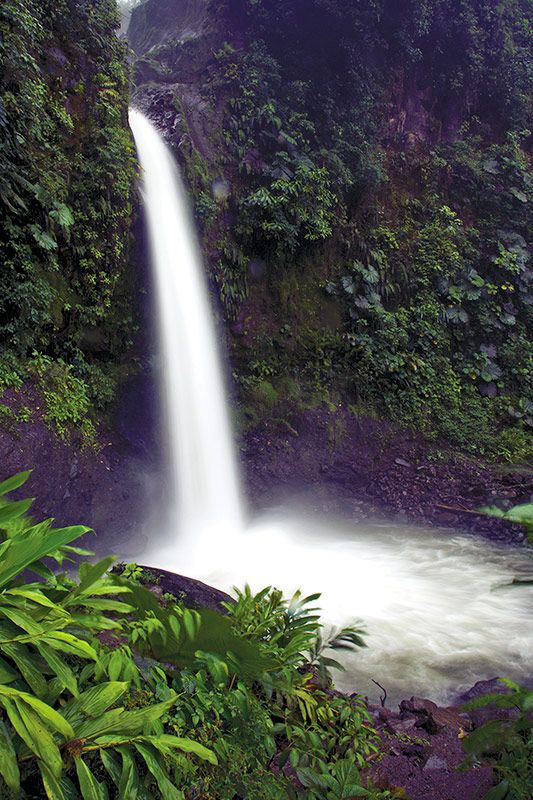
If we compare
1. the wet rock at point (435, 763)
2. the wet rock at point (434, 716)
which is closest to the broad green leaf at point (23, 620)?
the wet rock at point (435, 763)

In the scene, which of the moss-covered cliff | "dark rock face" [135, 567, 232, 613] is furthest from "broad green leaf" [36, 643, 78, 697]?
the moss-covered cliff

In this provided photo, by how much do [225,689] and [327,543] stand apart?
18.2 feet

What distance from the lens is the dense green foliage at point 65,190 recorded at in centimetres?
596

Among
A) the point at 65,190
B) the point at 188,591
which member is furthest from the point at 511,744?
the point at 65,190

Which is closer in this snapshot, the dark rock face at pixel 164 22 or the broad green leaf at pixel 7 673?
the broad green leaf at pixel 7 673

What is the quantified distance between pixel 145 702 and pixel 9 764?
2.11ft

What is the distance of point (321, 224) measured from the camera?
Result: 9844mm

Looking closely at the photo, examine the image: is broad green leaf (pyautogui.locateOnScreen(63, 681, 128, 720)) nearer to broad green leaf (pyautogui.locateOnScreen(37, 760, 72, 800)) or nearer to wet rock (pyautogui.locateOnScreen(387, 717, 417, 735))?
broad green leaf (pyautogui.locateOnScreen(37, 760, 72, 800))

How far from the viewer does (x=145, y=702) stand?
197cm

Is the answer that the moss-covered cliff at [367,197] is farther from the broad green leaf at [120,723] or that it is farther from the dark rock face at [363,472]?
the broad green leaf at [120,723]

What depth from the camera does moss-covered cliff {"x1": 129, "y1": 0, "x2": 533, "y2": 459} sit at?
969 cm

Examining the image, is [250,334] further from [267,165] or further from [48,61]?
[48,61]

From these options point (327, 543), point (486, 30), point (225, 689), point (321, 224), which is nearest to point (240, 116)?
point (321, 224)

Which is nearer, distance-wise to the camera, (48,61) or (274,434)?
(48,61)
